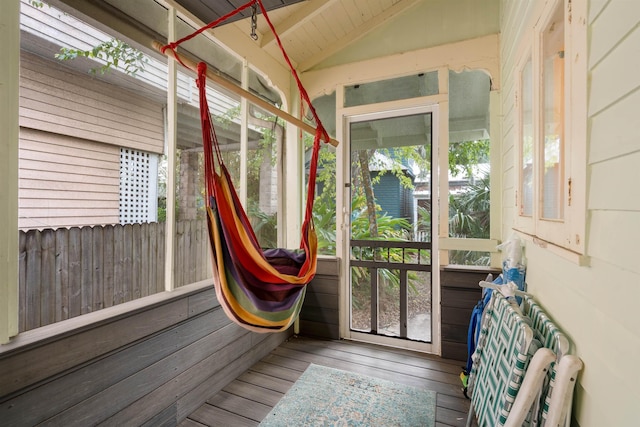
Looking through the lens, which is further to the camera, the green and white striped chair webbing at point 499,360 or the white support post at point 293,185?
the white support post at point 293,185

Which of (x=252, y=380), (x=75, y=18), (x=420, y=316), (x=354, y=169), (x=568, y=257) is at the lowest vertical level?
(x=252, y=380)

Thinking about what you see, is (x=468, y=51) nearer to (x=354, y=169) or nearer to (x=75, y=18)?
(x=354, y=169)

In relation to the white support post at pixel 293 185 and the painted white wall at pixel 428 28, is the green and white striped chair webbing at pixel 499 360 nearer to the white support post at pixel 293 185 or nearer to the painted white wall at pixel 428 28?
the white support post at pixel 293 185

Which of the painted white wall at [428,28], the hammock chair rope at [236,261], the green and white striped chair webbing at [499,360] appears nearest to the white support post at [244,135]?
the hammock chair rope at [236,261]

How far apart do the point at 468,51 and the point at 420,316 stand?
229 centimetres

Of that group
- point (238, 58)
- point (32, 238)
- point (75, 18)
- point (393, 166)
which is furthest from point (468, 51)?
point (32, 238)

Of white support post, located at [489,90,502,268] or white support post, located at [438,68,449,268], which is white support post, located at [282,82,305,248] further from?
white support post, located at [489,90,502,268]

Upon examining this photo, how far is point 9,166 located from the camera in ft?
3.62

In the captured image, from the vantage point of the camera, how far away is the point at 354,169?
2.90 metres

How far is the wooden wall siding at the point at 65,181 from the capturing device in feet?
4.00

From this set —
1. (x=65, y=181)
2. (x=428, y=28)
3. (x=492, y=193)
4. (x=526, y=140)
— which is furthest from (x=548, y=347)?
(x=428, y=28)

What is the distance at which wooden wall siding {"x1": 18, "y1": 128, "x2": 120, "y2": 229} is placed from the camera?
122 cm

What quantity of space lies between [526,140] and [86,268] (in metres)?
2.30

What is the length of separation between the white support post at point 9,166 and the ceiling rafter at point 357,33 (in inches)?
87.9
